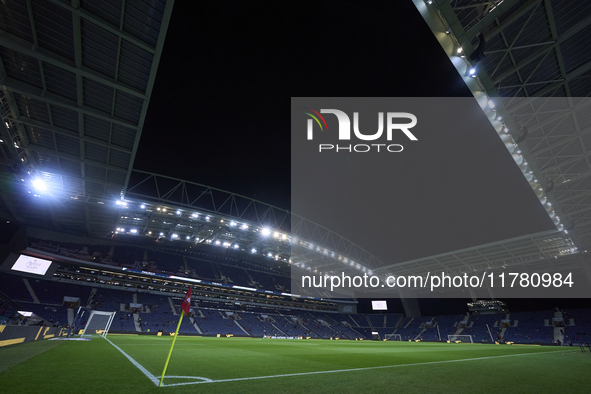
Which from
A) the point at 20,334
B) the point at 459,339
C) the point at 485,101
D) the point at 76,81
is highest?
the point at 76,81

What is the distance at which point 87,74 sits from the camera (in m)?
15.1

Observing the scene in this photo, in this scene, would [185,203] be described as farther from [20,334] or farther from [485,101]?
[485,101]

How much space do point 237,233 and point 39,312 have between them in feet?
83.4

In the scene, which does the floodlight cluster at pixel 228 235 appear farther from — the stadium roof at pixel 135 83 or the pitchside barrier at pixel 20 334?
the pitchside barrier at pixel 20 334

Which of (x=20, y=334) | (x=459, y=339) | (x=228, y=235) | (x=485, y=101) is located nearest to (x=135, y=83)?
(x=20, y=334)

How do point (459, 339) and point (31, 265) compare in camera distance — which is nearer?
point (31, 265)

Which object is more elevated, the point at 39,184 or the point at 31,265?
the point at 39,184

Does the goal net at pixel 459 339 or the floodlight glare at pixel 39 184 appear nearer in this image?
the floodlight glare at pixel 39 184

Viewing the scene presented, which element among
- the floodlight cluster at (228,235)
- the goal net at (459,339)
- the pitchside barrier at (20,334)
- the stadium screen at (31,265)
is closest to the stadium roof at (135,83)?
the floodlight cluster at (228,235)

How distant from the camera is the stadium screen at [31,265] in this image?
35.7 meters

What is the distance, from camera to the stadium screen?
35.7 meters

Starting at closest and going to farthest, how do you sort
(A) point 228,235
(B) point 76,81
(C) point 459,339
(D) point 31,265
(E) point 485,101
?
1. (B) point 76,81
2. (E) point 485,101
3. (D) point 31,265
4. (A) point 228,235
5. (C) point 459,339

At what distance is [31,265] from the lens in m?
36.8

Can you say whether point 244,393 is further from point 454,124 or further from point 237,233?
point 237,233
